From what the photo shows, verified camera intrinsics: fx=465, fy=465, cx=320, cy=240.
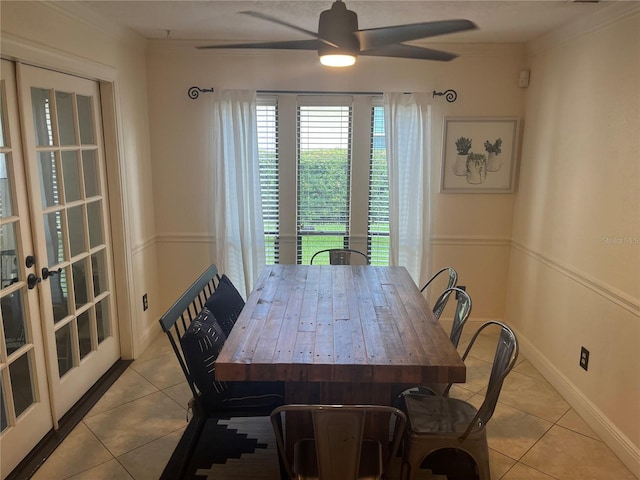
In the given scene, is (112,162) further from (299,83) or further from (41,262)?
(299,83)

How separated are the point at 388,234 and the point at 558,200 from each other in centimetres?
132

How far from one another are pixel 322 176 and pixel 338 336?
79.5 inches

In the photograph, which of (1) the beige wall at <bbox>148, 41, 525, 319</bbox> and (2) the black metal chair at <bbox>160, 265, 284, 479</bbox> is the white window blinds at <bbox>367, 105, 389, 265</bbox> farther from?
(2) the black metal chair at <bbox>160, 265, 284, 479</bbox>

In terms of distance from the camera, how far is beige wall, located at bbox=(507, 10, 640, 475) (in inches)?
93.5

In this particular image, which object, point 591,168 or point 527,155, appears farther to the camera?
point 527,155

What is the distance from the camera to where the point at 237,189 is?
372 centimetres

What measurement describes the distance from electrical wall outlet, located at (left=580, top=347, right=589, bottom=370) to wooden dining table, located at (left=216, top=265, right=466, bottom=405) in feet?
3.51

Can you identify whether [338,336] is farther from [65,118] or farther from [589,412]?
[65,118]

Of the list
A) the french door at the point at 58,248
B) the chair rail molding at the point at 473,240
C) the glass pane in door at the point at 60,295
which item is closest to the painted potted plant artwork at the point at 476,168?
the chair rail molding at the point at 473,240

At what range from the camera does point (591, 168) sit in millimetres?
2717

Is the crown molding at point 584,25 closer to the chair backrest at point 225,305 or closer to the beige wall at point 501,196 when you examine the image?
the beige wall at point 501,196

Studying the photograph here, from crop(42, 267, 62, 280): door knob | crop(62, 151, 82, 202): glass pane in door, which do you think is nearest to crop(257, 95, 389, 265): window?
crop(62, 151, 82, 202): glass pane in door

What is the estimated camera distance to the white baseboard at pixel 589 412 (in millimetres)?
2340

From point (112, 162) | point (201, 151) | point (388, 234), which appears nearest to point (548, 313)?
point (388, 234)
